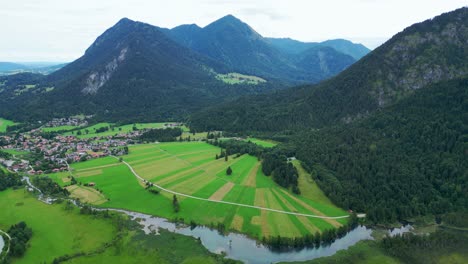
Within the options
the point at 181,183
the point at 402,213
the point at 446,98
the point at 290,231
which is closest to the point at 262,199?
the point at 290,231

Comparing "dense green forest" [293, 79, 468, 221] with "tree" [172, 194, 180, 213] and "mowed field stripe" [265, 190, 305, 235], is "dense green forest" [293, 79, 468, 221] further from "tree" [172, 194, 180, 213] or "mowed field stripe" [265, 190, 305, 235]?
"tree" [172, 194, 180, 213]

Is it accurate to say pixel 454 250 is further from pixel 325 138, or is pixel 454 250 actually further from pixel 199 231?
pixel 325 138

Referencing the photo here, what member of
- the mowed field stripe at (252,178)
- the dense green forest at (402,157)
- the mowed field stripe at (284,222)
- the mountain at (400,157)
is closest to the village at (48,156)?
the mowed field stripe at (252,178)

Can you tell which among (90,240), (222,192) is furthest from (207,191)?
(90,240)

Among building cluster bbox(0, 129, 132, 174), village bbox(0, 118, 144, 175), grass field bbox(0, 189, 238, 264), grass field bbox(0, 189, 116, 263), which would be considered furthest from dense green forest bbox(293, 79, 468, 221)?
village bbox(0, 118, 144, 175)

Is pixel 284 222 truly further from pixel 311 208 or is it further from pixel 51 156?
pixel 51 156

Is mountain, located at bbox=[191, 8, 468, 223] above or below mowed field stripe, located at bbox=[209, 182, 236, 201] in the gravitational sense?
above

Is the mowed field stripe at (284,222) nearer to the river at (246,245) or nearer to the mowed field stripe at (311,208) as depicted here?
the mowed field stripe at (311,208)

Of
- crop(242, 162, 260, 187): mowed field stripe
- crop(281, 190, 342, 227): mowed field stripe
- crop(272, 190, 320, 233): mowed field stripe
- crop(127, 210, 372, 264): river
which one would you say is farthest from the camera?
crop(242, 162, 260, 187): mowed field stripe
